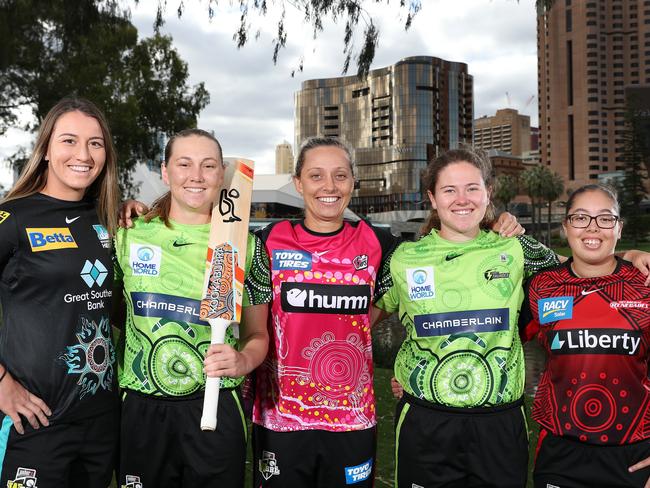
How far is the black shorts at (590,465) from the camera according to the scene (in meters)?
2.38

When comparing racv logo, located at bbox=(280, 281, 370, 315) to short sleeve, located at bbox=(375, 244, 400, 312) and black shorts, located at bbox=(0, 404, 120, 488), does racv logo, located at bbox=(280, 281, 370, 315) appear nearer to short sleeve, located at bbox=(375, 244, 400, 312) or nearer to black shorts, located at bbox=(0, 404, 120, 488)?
short sleeve, located at bbox=(375, 244, 400, 312)

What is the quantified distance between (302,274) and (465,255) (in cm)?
68

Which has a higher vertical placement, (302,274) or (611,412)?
(302,274)

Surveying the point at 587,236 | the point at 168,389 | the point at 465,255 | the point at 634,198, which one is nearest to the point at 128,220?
the point at 168,389

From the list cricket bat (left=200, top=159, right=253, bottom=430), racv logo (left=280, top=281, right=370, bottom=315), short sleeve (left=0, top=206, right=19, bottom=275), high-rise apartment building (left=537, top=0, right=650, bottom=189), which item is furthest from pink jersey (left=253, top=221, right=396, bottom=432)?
high-rise apartment building (left=537, top=0, right=650, bottom=189)

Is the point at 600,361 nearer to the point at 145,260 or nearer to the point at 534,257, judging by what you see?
the point at 534,257

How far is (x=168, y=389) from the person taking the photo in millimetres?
2406

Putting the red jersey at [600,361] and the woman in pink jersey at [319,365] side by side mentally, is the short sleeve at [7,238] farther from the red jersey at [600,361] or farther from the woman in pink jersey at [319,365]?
the red jersey at [600,361]

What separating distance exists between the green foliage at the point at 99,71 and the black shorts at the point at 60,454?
61.1 inches

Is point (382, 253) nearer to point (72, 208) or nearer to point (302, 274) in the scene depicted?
point (302, 274)

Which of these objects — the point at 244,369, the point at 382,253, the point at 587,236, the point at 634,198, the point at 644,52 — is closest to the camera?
the point at 244,369

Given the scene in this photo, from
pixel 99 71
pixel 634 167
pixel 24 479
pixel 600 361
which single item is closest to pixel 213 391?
pixel 24 479

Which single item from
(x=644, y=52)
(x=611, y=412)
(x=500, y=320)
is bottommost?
(x=611, y=412)

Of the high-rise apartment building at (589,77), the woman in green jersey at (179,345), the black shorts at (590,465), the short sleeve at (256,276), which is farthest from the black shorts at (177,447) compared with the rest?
the high-rise apartment building at (589,77)
